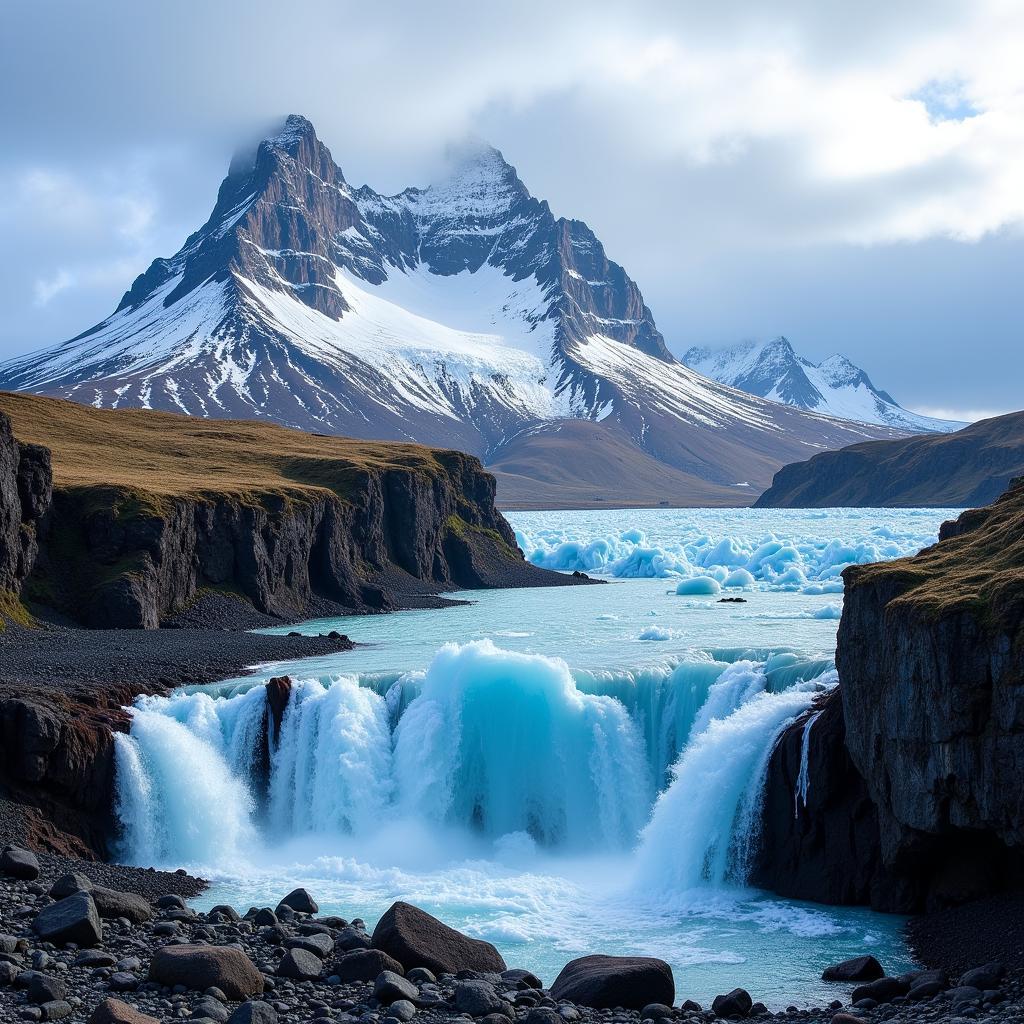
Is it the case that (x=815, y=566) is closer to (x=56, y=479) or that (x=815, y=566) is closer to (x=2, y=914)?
(x=56, y=479)

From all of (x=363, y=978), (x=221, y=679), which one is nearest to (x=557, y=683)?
(x=221, y=679)

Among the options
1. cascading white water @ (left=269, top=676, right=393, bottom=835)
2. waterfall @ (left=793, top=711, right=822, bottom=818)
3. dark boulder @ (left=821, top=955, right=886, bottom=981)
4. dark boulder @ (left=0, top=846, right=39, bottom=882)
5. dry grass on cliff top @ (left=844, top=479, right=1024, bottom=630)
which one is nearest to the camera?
dark boulder @ (left=821, top=955, right=886, bottom=981)

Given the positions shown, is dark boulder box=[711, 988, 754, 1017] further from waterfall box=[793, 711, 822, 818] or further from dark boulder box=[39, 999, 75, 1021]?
dark boulder box=[39, 999, 75, 1021]

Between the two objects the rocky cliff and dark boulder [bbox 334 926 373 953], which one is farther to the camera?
the rocky cliff

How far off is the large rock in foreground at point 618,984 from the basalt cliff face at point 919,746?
723 centimetres

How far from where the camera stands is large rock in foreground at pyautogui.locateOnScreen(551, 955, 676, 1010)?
20672 millimetres

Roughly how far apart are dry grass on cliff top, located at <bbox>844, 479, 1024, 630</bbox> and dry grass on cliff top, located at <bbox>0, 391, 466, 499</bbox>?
42.0 meters

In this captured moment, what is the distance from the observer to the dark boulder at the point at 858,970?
2252cm

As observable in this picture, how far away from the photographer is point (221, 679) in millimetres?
42812

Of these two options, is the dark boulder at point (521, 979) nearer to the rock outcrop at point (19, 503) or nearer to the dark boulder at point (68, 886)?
the dark boulder at point (68, 886)

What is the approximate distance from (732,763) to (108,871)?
15.9 metres

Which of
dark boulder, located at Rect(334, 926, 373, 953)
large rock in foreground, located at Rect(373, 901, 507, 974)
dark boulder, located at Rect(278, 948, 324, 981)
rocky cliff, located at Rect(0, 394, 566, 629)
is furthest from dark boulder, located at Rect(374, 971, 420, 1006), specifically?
rocky cliff, located at Rect(0, 394, 566, 629)

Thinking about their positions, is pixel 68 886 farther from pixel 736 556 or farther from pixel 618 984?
pixel 736 556

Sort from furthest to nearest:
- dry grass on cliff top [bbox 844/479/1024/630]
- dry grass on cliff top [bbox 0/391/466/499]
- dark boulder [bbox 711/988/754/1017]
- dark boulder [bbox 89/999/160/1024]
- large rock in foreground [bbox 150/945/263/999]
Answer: dry grass on cliff top [bbox 0/391/466/499]
dry grass on cliff top [bbox 844/479/1024/630]
dark boulder [bbox 711/988/754/1017]
large rock in foreground [bbox 150/945/263/999]
dark boulder [bbox 89/999/160/1024]
